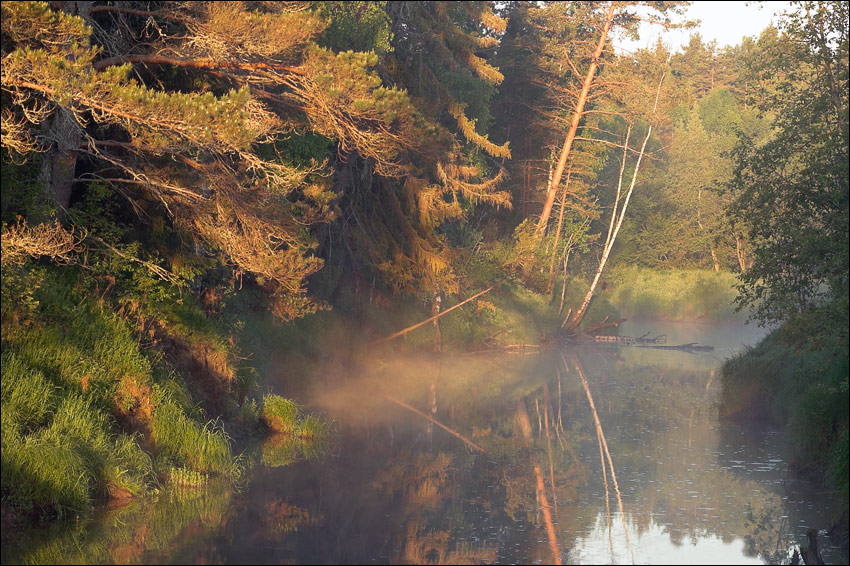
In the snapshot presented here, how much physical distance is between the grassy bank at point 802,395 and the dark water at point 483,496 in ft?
1.86

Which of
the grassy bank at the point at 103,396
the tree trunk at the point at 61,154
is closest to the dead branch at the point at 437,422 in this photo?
the grassy bank at the point at 103,396

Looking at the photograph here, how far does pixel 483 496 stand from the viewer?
1457cm

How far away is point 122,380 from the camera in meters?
14.5

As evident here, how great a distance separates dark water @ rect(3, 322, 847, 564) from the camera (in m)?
11.4

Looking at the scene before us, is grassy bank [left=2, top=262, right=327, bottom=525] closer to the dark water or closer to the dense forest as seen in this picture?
the dense forest

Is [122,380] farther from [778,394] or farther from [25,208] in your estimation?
[778,394]

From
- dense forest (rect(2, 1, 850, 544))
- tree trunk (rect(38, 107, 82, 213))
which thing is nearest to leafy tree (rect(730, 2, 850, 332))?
dense forest (rect(2, 1, 850, 544))

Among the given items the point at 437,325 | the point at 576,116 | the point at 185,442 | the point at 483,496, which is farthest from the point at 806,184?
the point at 576,116

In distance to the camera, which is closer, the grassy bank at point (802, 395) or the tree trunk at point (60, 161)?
the grassy bank at point (802, 395)

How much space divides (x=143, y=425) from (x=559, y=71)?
27.9 meters

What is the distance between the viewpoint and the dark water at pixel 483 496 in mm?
11383

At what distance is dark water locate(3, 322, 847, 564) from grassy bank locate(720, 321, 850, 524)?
1.86ft

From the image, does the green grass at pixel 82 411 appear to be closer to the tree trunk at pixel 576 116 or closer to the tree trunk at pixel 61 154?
the tree trunk at pixel 61 154

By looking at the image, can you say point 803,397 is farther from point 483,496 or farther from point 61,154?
point 61,154
